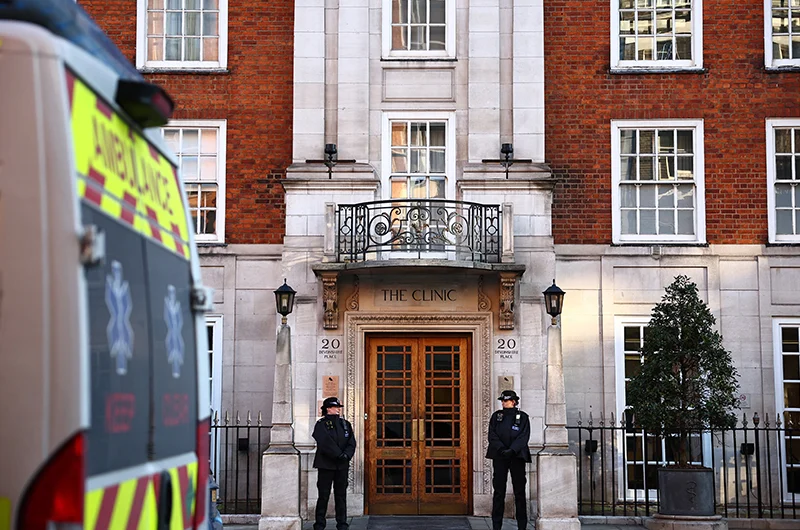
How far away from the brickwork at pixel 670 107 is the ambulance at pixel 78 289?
45.3 ft

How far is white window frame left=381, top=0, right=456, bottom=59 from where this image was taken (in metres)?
18.5

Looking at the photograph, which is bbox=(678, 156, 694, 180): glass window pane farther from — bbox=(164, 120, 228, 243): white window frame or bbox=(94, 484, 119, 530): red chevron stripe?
bbox=(94, 484, 119, 530): red chevron stripe

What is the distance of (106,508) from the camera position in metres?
4.41

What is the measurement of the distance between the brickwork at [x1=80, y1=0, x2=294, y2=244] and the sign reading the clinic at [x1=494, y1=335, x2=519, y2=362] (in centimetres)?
394

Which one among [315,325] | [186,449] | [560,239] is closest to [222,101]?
[315,325]

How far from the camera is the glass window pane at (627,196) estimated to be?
61.3ft

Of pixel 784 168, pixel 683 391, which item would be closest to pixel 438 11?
pixel 784 168

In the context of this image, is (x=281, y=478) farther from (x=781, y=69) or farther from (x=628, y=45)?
(x=781, y=69)

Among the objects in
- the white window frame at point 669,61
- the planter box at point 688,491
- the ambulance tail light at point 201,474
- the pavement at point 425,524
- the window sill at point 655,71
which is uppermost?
the white window frame at point 669,61

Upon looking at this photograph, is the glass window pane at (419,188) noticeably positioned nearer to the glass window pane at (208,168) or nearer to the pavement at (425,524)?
the glass window pane at (208,168)

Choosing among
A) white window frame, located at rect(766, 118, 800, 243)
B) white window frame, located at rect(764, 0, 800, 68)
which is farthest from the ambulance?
white window frame, located at rect(764, 0, 800, 68)

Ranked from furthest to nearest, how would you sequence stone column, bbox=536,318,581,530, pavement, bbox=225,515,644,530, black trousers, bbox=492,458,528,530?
pavement, bbox=225,515,644,530, stone column, bbox=536,318,581,530, black trousers, bbox=492,458,528,530

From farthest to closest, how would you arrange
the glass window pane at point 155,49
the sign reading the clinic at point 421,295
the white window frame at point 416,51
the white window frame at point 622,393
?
the glass window pane at point 155,49
the white window frame at point 416,51
the white window frame at point 622,393
the sign reading the clinic at point 421,295

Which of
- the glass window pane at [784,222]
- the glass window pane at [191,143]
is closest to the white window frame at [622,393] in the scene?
the glass window pane at [784,222]
